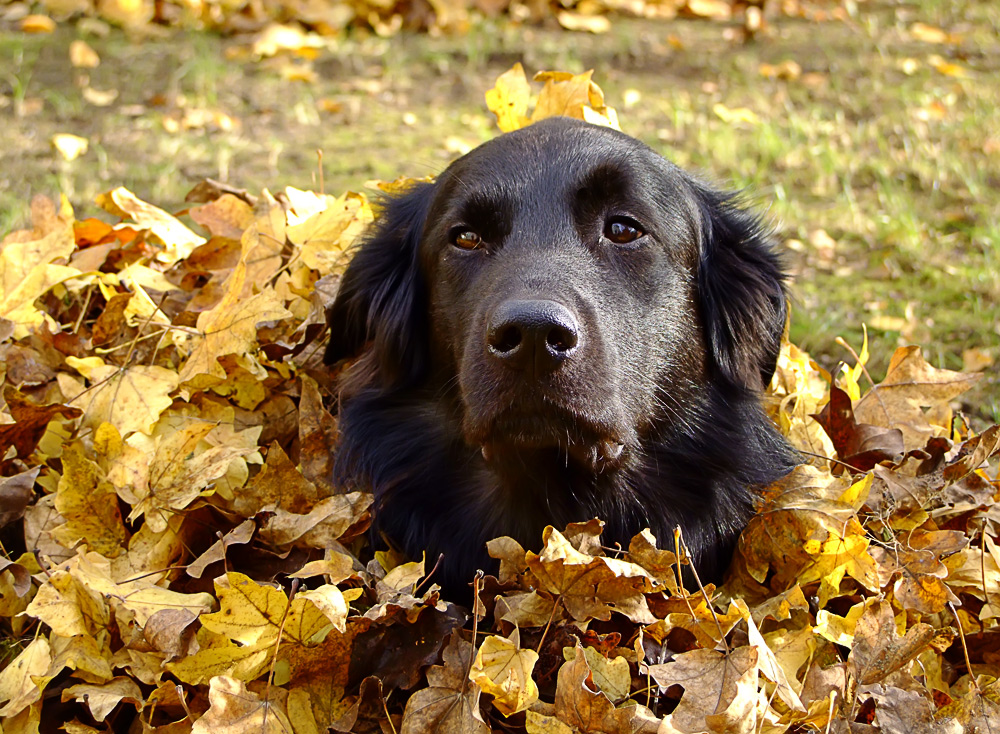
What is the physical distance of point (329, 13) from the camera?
7.55 m

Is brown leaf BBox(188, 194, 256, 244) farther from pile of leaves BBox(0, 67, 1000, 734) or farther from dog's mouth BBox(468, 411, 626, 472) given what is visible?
dog's mouth BBox(468, 411, 626, 472)

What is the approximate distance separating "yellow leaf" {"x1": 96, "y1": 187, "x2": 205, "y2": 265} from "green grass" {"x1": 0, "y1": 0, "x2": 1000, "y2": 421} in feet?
3.11

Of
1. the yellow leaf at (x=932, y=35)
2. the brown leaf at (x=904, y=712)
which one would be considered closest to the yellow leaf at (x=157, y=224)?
the brown leaf at (x=904, y=712)

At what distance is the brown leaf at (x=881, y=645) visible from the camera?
2.22 meters

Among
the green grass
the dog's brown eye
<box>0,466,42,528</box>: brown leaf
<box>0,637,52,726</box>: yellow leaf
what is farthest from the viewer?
the green grass

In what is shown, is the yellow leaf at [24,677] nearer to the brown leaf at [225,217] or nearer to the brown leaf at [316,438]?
the brown leaf at [316,438]

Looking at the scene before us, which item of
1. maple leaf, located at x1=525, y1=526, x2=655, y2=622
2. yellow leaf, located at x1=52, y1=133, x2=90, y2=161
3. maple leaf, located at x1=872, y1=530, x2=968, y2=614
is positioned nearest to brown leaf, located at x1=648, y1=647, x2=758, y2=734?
maple leaf, located at x1=525, y1=526, x2=655, y2=622

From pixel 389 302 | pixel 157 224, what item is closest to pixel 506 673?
pixel 389 302

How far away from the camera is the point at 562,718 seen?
2090 millimetres

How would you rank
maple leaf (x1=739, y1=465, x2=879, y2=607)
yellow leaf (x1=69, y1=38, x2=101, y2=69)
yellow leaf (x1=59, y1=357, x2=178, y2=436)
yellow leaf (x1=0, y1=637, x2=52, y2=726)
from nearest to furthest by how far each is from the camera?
yellow leaf (x1=0, y1=637, x2=52, y2=726) < maple leaf (x1=739, y1=465, x2=879, y2=607) < yellow leaf (x1=59, y1=357, x2=178, y2=436) < yellow leaf (x1=69, y1=38, x2=101, y2=69)

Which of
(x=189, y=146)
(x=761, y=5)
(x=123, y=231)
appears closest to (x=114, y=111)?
(x=189, y=146)

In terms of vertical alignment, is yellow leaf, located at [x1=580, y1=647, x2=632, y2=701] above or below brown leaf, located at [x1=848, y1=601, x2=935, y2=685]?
below

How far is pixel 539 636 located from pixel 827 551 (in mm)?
751

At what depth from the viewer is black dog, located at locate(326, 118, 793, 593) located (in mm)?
2525
